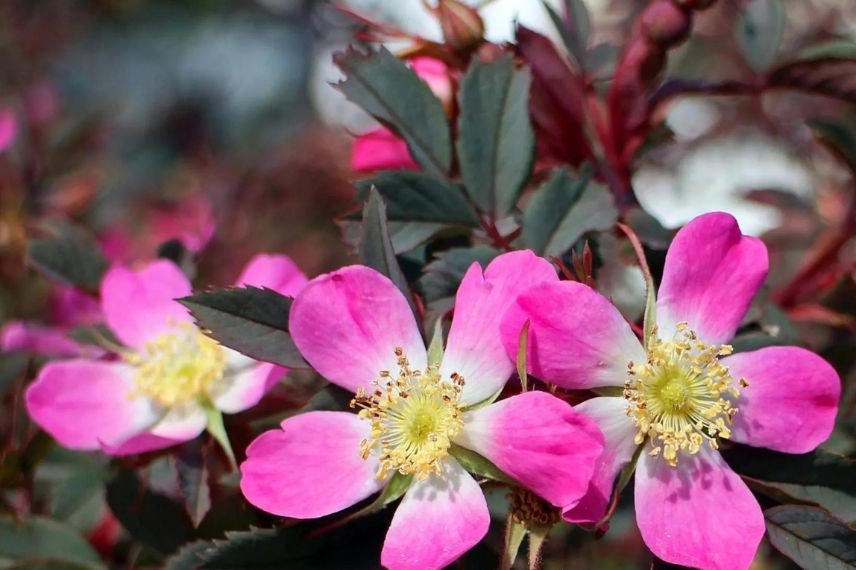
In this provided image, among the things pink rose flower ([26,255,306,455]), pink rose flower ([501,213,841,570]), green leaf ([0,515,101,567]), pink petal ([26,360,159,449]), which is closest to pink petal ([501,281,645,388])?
pink rose flower ([501,213,841,570])

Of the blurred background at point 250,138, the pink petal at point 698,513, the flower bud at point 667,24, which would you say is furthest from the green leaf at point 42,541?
the flower bud at point 667,24

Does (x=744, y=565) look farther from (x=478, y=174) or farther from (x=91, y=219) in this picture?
(x=91, y=219)

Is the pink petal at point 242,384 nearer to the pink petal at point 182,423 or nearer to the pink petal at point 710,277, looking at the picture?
the pink petal at point 182,423

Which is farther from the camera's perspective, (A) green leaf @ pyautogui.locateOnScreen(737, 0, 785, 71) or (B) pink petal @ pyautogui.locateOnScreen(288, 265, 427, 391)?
(A) green leaf @ pyautogui.locateOnScreen(737, 0, 785, 71)

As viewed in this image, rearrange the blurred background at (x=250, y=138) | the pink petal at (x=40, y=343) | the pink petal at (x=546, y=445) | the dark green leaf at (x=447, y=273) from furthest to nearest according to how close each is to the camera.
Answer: the blurred background at (x=250, y=138) → the pink petal at (x=40, y=343) → the dark green leaf at (x=447, y=273) → the pink petal at (x=546, y=445)

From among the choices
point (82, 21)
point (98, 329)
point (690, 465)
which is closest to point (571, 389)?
point (690, 465)

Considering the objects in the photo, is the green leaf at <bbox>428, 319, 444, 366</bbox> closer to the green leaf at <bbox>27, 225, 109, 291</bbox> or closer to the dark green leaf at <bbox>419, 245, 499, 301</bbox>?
the dark green leaf at <bbox>419, 245, 499, 301</bbox>
